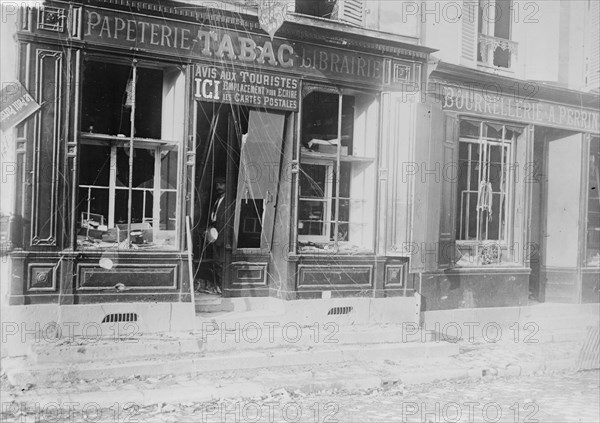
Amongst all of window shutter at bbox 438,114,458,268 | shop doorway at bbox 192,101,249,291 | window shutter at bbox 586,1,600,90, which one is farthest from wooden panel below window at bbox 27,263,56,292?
window shutter at bbox 586,1,600,90

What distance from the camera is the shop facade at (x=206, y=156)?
26.0 ft

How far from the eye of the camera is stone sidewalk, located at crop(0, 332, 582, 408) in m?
6.53

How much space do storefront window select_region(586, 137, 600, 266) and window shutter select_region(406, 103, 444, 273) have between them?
3.97 metres

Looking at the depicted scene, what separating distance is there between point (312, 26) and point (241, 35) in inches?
42.9

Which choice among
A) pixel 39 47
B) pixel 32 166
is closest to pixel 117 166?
pixel 32 166

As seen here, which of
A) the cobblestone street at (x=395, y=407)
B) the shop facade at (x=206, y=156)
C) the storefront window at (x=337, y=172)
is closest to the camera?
the cobblestone street at (x=395, y=407)

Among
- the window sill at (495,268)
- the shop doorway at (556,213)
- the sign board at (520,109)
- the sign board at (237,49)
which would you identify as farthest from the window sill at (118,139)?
the shop doorway at (556,213)

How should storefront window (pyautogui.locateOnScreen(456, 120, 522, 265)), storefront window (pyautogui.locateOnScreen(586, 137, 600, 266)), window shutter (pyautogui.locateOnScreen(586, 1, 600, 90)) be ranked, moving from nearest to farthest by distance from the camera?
storefront window (pyautogui.locateOnScreen(456, 120, 522, 265))
window shutter (pyautogui.locateOnScreen(586, 1, 600, 90))
storefront window (pyautogui.locateOnScreen(586, 137, 600, 266))

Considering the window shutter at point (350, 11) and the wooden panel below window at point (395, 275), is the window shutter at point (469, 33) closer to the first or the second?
the window shutter at point (350, 11)

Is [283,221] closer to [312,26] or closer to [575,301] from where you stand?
[312,26]

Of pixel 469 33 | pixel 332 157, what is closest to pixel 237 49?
pixel 332 157

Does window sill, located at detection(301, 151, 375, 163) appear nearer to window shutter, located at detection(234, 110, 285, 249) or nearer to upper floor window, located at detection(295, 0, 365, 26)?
window shutter, located at detection(234, 110, 285, 249)

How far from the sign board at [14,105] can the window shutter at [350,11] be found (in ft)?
15.5

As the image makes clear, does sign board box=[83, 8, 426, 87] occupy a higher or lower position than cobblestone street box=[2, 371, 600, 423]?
higher
